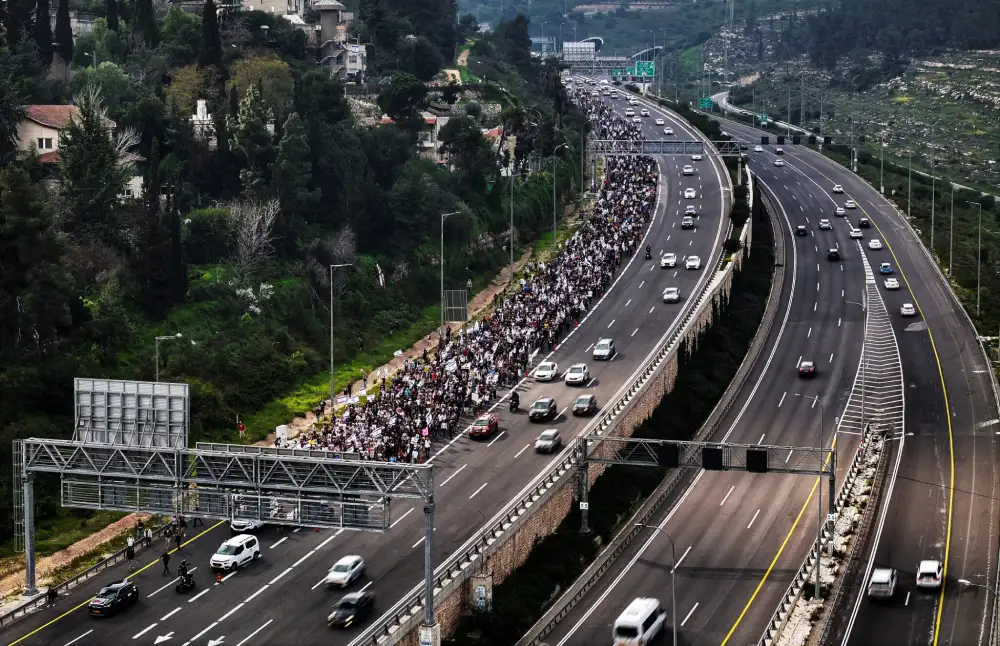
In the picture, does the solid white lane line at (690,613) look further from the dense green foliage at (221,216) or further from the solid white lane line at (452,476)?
the dense green foliage at (221,216)

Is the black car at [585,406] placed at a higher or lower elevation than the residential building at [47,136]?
lower

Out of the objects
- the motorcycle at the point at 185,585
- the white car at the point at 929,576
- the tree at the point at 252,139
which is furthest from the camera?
the tree at the point at 252,139

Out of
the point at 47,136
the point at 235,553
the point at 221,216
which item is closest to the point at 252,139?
the point at 221,216

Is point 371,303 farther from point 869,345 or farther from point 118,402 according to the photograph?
point 118,402

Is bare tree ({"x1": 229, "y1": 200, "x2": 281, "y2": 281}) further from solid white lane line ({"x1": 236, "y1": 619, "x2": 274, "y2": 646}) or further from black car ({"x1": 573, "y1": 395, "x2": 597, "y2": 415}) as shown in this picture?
solid white lane line ({"x1": 236, "y1": 619, "x2": 274, "y2": 646})

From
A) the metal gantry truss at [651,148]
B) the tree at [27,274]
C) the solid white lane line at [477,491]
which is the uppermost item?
the metal gantry truss at [651,148]

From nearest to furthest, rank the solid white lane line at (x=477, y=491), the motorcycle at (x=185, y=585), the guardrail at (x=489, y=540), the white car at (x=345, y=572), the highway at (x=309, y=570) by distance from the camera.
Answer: the guardrail at (x=489, y=540) → the highway at (x=309, y=570) → the motorcycle at (x=185, y=585) → the white car at (x=345, y=572) → the solid white lane line at (x=477, y=491)

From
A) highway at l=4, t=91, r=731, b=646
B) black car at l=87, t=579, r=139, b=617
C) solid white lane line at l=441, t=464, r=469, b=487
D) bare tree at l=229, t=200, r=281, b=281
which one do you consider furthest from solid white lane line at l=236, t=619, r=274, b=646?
bare tree at l=229, t=200, r=281, b=281

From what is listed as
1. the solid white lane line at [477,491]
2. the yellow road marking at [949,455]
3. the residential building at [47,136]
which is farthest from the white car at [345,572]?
the residential building at [47,136]

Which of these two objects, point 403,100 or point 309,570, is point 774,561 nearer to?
point 309,570
